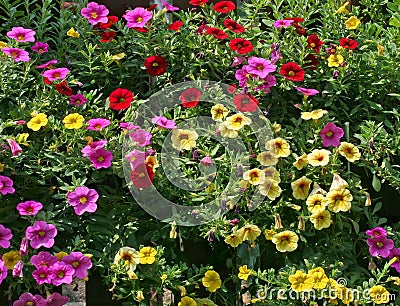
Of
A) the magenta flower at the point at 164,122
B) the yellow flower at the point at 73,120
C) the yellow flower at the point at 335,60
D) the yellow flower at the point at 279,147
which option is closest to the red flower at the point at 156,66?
the magenta flower at the point at 164,122

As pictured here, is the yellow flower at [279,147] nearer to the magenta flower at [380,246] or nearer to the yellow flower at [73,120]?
the magenta flower at [380,246]

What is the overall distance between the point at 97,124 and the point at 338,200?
2.86 feet

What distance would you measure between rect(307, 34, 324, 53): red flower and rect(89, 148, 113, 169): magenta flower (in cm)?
Answer: 89

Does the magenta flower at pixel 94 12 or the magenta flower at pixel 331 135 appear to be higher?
the magenta flower at pixel 94 12

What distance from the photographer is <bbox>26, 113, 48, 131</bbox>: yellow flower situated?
247 cm

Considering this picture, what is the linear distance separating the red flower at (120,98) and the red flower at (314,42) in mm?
714

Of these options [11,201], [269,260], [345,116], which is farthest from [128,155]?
[345,116]

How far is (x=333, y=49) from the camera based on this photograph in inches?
109

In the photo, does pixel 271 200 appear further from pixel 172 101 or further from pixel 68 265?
pixel 68 265

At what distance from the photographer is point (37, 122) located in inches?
98.3

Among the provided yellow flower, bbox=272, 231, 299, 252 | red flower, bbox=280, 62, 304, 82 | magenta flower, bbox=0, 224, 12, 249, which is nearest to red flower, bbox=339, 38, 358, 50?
red flower, bbox=280, 62, 304, 82

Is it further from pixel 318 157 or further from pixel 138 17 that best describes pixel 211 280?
pixel 138 17

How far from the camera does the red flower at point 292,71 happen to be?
8.64ft

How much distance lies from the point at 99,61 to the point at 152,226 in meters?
0.70
